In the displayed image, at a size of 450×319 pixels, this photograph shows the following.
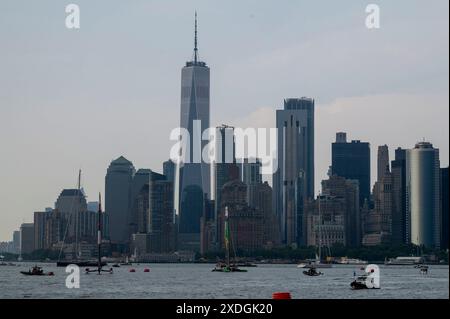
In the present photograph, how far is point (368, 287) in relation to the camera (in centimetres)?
9906
